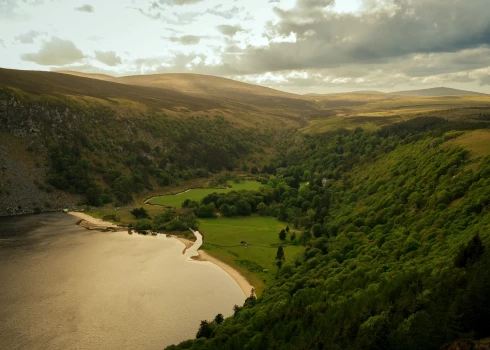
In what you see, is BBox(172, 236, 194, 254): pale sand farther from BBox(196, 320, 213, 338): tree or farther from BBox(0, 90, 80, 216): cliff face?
BBox(0, 90, 80, 216): cliff face

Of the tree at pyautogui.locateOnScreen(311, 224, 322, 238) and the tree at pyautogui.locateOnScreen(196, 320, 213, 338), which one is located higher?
the tree at pyautogui.locateOnScreen(311, 224, 322, 238)

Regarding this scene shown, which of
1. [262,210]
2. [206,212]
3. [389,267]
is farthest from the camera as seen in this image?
[262,210]

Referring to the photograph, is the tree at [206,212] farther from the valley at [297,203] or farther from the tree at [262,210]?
the tree at [262,210]

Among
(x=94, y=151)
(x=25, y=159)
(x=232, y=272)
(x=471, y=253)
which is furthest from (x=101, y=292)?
(x=94, y=151)

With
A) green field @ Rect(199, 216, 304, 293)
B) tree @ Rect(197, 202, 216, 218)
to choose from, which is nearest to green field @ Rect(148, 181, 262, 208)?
tree @ Rect(197, 202, 216, 218)

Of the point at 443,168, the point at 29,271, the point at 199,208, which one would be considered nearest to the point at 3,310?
the point at 29,271

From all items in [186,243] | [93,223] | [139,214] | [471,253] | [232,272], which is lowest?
[93,223]

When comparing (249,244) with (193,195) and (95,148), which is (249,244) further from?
(95,148)

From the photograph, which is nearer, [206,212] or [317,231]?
[317,231]
